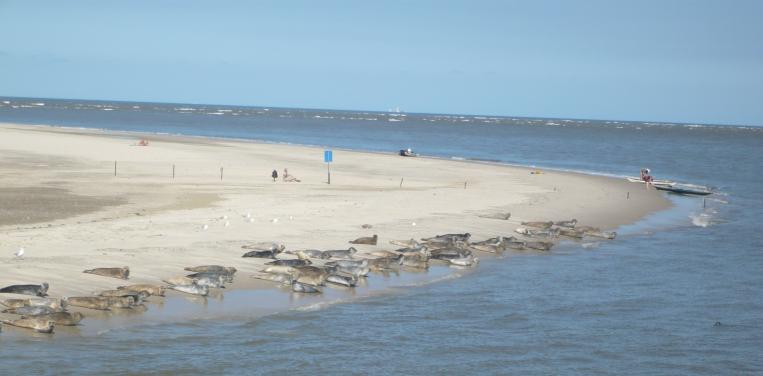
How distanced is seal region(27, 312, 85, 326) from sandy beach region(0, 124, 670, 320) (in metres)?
1.82

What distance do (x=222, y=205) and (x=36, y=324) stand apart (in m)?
15.2

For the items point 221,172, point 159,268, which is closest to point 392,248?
point 159,268

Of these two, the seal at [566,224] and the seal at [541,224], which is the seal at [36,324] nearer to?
the seal at [541,224]

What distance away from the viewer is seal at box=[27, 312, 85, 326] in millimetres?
14133

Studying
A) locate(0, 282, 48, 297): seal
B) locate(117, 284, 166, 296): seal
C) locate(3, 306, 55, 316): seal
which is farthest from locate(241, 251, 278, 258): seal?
locate(3, 306, 55, 316): seal

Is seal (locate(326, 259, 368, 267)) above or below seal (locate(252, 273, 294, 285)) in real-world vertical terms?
above

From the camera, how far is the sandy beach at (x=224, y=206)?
19.7 metres

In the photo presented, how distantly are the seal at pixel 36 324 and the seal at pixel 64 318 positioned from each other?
9cm

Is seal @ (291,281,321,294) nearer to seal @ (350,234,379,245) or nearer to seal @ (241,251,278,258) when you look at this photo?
seal @ (241,251,278,258)

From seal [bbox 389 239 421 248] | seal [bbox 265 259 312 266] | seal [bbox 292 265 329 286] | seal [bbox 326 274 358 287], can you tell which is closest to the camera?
seal [bbox 292 265 329 286]

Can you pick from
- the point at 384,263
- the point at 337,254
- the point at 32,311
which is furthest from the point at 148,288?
the point at 384,263

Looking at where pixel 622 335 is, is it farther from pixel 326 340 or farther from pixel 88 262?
pixel 88 262

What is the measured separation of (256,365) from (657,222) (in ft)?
75.4

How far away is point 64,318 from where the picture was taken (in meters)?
14.2
